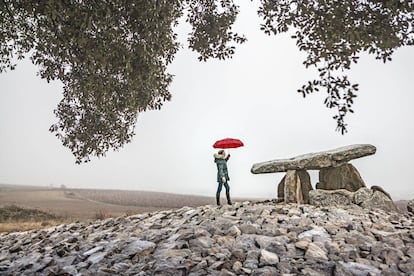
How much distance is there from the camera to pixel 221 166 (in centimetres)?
1158

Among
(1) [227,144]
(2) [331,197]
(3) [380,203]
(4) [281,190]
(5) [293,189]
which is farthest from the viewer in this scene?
(4) [281,190]

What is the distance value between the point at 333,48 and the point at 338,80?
42cm

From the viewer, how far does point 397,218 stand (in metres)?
10.5

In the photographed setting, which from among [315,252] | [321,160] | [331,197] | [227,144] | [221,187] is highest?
[227,144]

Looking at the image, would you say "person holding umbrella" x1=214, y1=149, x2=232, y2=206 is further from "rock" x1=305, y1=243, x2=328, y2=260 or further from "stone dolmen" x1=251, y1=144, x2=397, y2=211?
"rock" x1=305, y1=243, x2=328, y2=260

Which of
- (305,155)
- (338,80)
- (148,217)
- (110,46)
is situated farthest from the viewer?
(305,155)

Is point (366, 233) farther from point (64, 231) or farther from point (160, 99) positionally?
point (64, 231)

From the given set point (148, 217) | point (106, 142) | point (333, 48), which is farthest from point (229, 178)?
point (333, 48)

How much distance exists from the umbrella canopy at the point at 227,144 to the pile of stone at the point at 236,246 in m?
1.84

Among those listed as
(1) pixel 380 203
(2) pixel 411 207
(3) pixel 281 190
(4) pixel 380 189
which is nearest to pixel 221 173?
(3) pixel 281 190

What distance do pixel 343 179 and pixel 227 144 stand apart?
10.8 feet

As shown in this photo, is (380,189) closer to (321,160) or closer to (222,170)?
(321,160)

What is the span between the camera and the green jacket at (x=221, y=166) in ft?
37.9

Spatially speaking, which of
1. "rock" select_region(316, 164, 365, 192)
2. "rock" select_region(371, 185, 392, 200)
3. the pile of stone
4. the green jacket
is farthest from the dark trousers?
"rock" select_region(371, 185, 392, 200)
